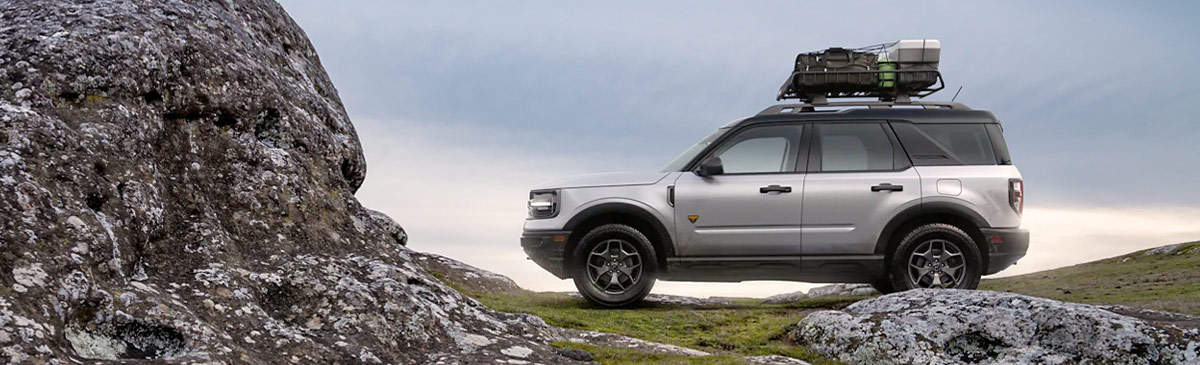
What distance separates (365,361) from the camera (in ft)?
16.2

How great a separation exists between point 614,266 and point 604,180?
1.09 meters

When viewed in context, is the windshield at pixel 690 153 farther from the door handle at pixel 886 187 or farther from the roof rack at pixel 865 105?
the door handle at pixel 886 187

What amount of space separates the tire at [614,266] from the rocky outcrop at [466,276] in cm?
749

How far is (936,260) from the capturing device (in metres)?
10.6

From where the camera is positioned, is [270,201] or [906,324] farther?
[906,324]

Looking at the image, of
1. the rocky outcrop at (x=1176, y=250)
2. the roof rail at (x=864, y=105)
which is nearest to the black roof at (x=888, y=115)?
the roof rail at (x=864, y=105)

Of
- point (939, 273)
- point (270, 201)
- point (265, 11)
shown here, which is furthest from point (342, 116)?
point (939, 273)

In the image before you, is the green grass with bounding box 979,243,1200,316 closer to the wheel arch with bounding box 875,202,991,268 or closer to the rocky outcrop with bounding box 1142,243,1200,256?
the rocky outcrop with bounding box 1142,243,1200,256

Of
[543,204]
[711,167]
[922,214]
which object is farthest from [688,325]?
[922,214]

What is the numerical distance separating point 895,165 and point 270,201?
25.1 ft

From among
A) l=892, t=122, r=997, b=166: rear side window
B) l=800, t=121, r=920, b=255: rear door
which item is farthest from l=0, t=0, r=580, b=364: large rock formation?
l=892, t=122, r=997, b=166: rear side window

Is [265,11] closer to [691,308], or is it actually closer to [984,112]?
[691,308]

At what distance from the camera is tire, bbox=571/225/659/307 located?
34.3 feet

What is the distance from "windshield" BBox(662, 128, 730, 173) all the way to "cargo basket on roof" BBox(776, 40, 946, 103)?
1614 mm
